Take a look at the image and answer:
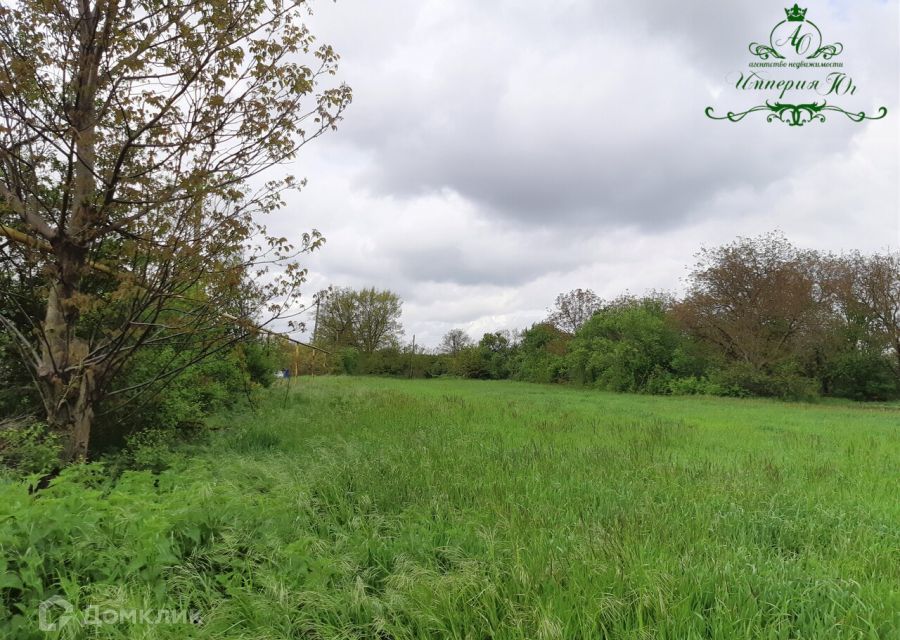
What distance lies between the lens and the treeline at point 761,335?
903 inches

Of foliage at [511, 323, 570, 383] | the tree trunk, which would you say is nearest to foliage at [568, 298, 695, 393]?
foliage at [511, 323, 570, 383]

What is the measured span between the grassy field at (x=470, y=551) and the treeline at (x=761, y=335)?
704 inches

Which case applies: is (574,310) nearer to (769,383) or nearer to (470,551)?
(769,383)

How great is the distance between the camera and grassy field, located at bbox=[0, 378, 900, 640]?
7.11 feet

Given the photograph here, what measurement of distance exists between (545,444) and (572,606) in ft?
14.1

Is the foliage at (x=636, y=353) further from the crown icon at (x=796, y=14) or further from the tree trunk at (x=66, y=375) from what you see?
the tree trunk at (x=66, y=375)

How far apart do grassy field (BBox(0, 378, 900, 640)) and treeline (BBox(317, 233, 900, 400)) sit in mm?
17885

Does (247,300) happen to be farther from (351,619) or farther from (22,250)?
(351,619)

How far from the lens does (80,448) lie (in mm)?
4980

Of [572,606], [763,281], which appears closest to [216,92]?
[572,606]

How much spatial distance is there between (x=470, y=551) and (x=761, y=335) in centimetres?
2647

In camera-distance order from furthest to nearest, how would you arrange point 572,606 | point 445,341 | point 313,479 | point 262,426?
point 445,341 < point 262,426 < point 313,479 < point 572,606

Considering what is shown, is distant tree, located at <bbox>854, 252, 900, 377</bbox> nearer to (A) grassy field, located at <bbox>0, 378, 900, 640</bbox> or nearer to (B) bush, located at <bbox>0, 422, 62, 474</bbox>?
(A) grassy field, located at <bbox>0, 378, 900, 640</bbox>

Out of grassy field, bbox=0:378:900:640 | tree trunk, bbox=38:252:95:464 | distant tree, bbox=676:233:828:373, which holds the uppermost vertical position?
distant tree, bbox=676:233:828:373
